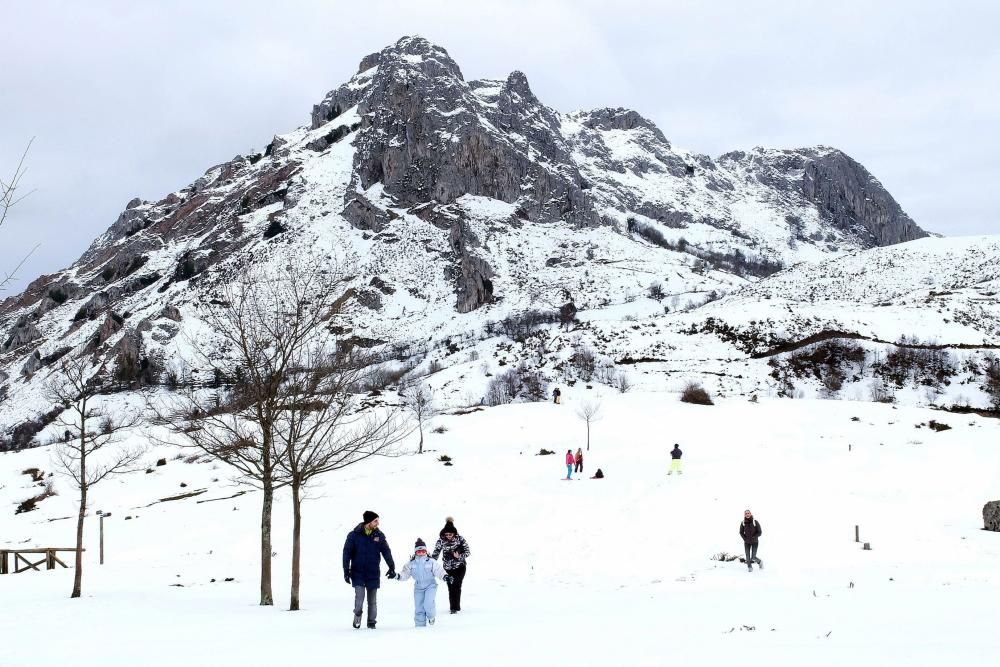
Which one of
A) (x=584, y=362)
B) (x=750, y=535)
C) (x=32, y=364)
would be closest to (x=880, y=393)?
(x=584, y=362)

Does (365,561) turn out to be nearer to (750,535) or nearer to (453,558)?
(453,558)

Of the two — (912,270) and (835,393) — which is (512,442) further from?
(912,270)

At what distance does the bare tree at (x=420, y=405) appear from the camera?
4219 cm

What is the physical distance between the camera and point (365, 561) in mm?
10352

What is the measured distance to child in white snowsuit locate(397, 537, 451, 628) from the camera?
10.7m

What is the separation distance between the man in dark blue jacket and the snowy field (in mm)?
482

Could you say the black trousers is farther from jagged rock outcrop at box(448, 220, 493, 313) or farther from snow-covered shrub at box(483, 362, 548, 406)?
jagged rock outcrop at box(448, 220, 493, 313)

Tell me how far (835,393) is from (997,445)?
3149 centimetres

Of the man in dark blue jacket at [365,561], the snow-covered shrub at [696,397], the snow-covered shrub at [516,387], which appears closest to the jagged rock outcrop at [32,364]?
the snow-covered shrub at [516,387]

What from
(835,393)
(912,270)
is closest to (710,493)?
(835,393)

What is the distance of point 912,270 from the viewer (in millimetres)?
129500

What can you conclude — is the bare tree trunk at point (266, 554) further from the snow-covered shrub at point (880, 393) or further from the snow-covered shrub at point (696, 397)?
the snow-covered shrub at point (880, 393)

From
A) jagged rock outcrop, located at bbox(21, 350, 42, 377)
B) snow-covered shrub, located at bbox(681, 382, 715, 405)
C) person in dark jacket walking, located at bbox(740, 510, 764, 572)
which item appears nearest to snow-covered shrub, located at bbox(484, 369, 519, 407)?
snow-covered shrub, located at bbox(681, 382, 715, 405)

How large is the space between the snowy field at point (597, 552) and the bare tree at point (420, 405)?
232 centimetres
